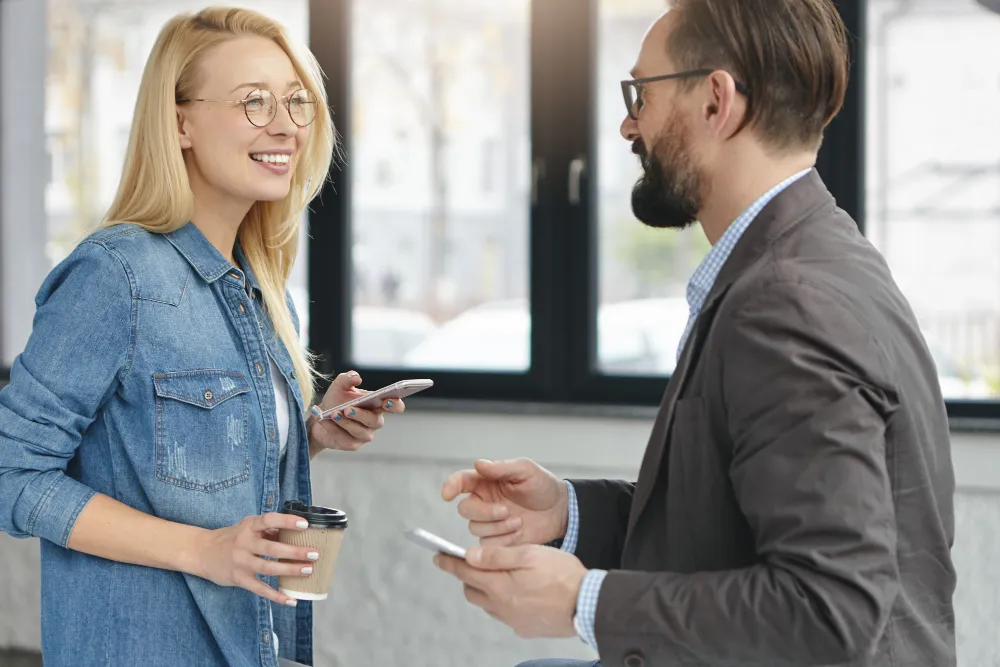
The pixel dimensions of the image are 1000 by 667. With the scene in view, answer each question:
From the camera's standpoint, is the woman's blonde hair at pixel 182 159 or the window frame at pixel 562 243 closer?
the woman's blonde hair at pixel 182 159

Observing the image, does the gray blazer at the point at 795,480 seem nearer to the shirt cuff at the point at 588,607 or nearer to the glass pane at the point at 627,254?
the shirt cuff at the point at 588,607

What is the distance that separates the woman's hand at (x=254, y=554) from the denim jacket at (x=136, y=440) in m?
0.09

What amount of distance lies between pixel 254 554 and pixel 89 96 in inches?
112

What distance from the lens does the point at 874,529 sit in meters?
1.02

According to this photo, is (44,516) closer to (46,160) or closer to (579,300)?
(579,300)

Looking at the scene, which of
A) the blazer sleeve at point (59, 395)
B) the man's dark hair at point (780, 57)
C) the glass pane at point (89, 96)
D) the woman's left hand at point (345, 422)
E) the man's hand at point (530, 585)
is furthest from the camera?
the glass pane at point (89, 96)

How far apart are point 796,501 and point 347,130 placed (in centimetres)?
257

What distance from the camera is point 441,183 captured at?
10.9 feet

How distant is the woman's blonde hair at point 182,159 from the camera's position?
1569 millimetres

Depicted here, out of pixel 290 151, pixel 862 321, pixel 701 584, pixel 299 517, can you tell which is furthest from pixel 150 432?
pixel 862 321

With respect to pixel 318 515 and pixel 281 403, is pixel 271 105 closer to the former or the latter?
pixel 281 403

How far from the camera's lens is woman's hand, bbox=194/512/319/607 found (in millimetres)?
1340

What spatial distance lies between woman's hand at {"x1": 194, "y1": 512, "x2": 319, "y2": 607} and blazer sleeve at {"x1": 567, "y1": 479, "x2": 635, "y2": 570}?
393 mm

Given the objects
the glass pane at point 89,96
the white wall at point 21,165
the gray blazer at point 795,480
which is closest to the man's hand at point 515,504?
the gray blazer at point 795,480
